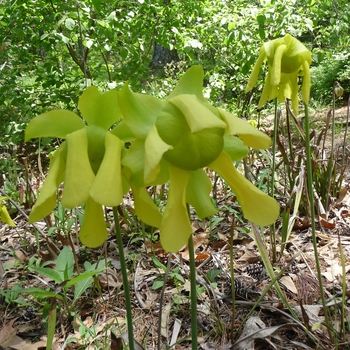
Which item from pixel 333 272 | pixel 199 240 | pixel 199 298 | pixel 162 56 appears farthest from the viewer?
pixel 162 56

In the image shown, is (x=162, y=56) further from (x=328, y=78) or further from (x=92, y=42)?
(x=92, y=42)

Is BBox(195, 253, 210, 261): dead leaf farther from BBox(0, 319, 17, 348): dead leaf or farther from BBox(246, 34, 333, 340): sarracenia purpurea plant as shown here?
BBox(0, 319, 17, 348): dead leaf

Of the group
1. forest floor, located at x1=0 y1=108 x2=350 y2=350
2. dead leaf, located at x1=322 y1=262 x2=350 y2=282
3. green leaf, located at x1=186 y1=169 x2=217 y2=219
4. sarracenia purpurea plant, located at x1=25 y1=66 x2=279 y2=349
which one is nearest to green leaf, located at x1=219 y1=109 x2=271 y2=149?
sarracenia purpurea plant, located at x1=25 y1=66 x2=279 y2=349

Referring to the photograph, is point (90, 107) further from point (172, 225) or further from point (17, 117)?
point (17, 117)

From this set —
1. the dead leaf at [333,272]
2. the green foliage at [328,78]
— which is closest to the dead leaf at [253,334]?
the dead leaf at [333,272]

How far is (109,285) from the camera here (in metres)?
1.92

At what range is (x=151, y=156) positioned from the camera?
20.5 inches

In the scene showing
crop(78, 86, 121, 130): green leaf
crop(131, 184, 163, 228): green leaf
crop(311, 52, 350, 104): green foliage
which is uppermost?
crop(78, 86, 121, 130): green leaf

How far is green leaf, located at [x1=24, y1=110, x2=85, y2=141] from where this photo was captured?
0.68 meters

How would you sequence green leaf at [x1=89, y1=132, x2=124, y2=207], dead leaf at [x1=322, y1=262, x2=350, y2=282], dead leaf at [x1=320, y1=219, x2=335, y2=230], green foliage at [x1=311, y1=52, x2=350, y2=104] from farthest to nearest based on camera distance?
green foliage at [x1=311, y1=52, x2=350, y2=104] < dead leaf at [x1=320, y1=219, x2=335, y2=230] < dead leaf at [x1=322, y1=262, x2=350, y2=282] < green leaf at [x1=89, y1=132, x2=124, y2=207]

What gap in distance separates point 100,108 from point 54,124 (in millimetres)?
93

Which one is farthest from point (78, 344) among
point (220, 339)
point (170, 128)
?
point (170, 128)

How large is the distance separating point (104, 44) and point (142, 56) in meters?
0.55

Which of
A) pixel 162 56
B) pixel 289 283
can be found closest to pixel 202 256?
pixel 289 283
